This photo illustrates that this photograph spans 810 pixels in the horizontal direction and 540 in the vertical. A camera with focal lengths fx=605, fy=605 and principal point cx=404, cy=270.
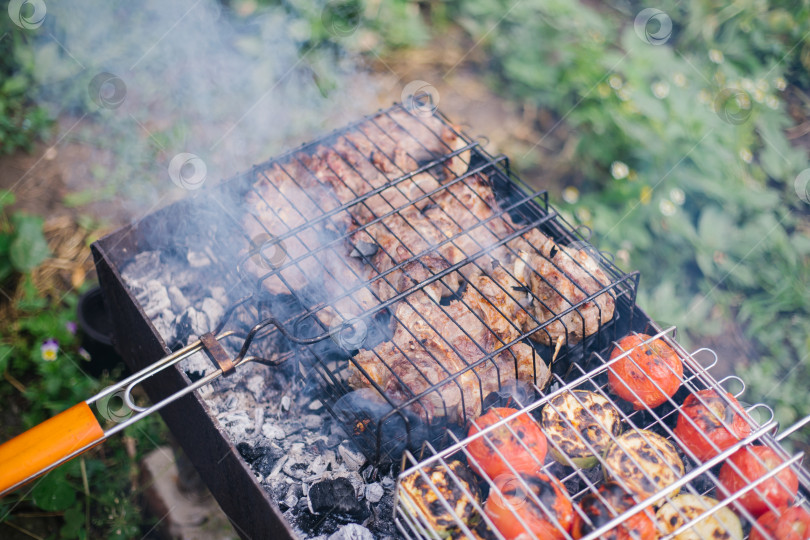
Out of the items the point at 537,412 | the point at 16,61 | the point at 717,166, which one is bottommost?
the point at 537,412

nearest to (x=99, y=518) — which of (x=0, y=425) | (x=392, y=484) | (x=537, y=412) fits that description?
(x=0, y=425)

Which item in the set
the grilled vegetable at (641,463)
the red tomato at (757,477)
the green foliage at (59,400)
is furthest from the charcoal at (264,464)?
the red tomato at (757,477)

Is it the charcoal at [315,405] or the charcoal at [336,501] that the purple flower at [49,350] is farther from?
the charcoal at [336,501]

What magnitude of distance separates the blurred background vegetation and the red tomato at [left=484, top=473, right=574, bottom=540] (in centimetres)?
242

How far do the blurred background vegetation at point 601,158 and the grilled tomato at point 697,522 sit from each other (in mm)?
2533

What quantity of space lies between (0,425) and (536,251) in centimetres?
354

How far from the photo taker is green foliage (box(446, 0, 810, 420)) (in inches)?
195

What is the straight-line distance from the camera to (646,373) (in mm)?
2656

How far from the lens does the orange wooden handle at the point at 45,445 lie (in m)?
2.12

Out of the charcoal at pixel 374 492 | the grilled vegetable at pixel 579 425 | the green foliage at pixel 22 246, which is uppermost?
the green foliage at pixel 22 246

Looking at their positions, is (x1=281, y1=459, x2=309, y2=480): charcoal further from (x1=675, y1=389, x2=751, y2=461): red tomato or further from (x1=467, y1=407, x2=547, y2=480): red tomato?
(x1=675, y1=389, x2=751, y2=461): red tomato

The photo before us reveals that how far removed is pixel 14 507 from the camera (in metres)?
3.56

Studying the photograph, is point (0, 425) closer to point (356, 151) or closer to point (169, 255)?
point (169, 255)

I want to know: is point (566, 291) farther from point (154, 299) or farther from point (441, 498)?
point (154, 299)
